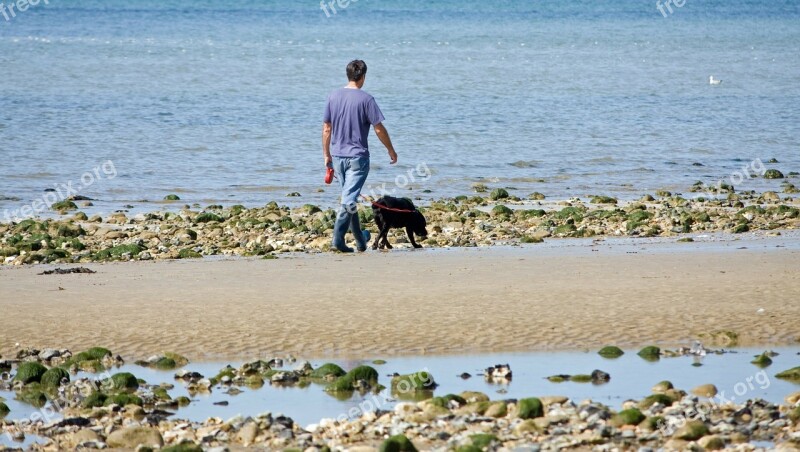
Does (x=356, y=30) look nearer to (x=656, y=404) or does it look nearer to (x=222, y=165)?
(x=222, y=165)

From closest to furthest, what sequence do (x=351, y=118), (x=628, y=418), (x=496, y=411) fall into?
1. (x=628, y=418)
2. (x=496, y=411)
3. (x=351, y=118)

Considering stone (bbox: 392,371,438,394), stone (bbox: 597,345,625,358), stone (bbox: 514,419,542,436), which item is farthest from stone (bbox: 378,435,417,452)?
stone (bbox: 597,345,625,358)

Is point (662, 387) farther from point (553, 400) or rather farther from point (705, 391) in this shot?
point (553, 400)

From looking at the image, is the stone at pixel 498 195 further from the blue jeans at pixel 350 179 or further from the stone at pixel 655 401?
the stone at pixel 655 401

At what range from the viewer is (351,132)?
36.9 feet

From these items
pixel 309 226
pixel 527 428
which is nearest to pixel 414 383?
pixel 527 428

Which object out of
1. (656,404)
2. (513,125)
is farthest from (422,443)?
(513,125)

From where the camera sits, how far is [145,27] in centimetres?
7881

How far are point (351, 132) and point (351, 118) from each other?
145 mm

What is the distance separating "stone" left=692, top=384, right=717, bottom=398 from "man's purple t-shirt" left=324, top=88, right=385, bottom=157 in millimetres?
5246

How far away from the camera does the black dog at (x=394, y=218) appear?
1227cm

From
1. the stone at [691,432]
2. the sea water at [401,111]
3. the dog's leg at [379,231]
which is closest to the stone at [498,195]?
the sea water at [401,111]

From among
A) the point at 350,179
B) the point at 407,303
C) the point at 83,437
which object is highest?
the point at 350,179

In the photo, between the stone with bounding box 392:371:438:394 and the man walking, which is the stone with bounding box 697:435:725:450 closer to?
the stone with bounding box 392:371:438:394
